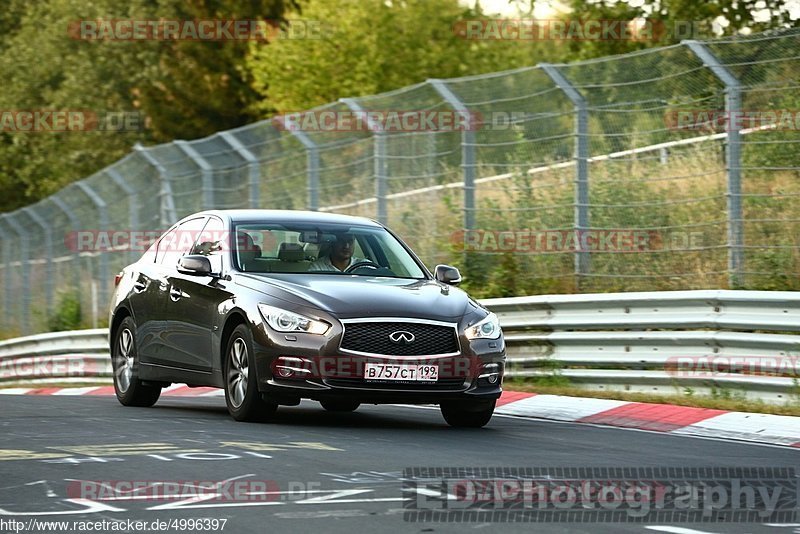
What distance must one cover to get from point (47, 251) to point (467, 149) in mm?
14345

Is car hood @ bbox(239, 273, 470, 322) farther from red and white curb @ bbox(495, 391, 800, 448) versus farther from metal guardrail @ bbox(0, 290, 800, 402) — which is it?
metal guardrail @ bbox(0, 290, 800, 402)

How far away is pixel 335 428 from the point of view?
10.8 metres

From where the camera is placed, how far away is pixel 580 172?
15602 millimetres

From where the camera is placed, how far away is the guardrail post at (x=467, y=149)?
55.4ft

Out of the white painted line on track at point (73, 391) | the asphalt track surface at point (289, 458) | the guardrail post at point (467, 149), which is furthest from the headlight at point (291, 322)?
the white painted line on track at point (73, 391)

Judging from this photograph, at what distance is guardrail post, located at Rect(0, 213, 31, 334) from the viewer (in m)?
30.9

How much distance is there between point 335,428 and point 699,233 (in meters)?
5.16

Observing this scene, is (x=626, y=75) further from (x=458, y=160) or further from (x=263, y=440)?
(x=263, y=440)

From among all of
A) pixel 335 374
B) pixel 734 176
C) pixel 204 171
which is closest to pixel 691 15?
pixel 204 171

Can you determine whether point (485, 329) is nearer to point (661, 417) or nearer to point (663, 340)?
point (661, 417)

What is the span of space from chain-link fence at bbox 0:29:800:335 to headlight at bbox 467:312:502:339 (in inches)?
130

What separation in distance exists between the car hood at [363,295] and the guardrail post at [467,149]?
5495 mm

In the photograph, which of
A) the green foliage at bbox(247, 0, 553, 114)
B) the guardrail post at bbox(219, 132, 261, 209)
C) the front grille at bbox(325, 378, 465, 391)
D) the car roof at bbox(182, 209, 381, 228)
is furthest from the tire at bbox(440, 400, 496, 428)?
the green foliage at bbox(247, 0, 553, 114)

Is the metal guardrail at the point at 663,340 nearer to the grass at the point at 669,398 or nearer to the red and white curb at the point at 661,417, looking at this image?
the grass at the point at 669,398
